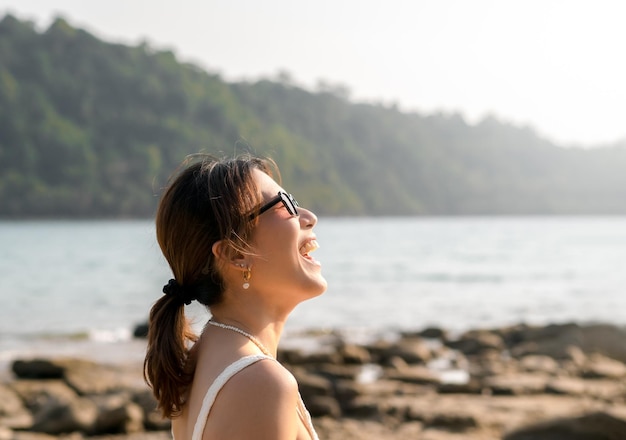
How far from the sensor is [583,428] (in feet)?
23.8

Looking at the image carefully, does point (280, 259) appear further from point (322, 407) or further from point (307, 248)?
point (322, 407)

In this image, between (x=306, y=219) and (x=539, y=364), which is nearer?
(x=306, y=219)

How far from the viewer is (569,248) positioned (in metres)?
72.4

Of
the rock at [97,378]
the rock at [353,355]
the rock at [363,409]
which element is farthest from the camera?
the rock at [353,355]

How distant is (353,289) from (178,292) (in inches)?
1293

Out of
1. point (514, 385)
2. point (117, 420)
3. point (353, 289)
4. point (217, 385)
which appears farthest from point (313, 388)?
point (353, 289)

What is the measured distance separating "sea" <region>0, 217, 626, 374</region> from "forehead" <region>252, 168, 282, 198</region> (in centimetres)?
46

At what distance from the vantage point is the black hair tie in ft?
7.40

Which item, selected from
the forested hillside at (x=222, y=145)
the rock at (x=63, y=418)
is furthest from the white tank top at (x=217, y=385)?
the forested hillside at (x=222, y=145)

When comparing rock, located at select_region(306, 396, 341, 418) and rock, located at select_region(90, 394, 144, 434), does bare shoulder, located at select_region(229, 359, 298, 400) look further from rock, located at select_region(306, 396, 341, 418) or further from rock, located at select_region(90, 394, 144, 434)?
rock, located at select_region(306, 396, 341, 418)

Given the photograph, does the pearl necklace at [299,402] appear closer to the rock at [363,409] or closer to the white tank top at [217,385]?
the white tank top at [217,385]

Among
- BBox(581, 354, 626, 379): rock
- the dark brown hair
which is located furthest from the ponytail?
BBox(581, 354, 626, 379): rock

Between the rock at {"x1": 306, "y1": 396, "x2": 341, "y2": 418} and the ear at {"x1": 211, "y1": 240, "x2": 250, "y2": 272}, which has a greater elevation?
the ear at {"x1": 211, "y1": 240, "x2": 250, "y2": 272}

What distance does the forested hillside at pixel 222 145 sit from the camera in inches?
3418
